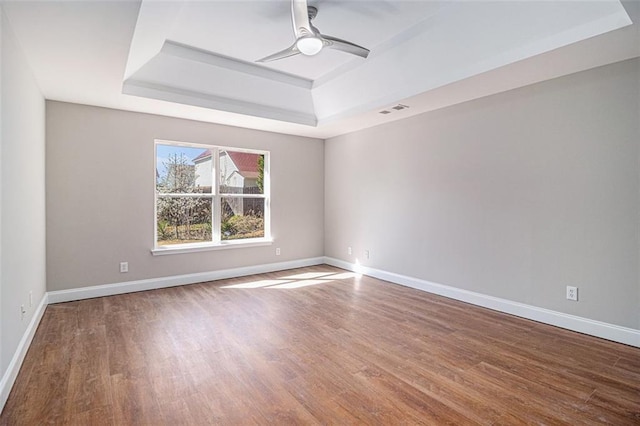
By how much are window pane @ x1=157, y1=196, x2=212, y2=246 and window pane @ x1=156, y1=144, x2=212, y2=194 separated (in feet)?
0.52

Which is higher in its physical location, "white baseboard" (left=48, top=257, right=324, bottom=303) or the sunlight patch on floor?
"white baseboard" (left=48, top=257, right=324, bottom=303)

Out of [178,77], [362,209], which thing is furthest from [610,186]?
[178,77]

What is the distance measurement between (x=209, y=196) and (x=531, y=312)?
14.3ft

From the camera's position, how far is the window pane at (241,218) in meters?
5.22

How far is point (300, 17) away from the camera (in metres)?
2.44

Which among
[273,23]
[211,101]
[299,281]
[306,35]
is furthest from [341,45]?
[299,281]

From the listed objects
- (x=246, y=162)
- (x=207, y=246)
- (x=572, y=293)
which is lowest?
(x=572, y=293)

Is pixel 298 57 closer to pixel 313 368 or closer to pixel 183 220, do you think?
pixel 183 220

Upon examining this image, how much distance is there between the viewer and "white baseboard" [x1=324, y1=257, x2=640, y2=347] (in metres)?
2.84

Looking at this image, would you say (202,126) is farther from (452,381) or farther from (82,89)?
(452,381)

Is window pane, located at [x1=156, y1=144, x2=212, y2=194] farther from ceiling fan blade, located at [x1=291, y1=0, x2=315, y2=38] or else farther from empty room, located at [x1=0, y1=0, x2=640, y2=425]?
ceiling fan blade, located at [x1=291, y1=0, x2=315, y2=38]

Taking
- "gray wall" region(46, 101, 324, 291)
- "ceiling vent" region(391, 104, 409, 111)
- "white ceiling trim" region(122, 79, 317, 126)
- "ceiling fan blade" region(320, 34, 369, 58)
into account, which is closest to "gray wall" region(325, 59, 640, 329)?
"ceiling vent" region(391, 104, 409, 111)

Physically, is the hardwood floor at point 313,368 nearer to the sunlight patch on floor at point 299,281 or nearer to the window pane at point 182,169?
the sunlight patch on floor at point 299,281

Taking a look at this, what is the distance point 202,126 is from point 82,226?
6.62ft
